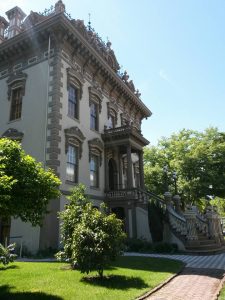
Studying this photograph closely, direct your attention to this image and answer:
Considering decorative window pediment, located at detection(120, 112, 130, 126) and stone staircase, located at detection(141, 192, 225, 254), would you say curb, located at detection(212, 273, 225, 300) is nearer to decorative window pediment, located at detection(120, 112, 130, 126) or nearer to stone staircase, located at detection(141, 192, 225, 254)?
stone staircase, located at detection(141, 192, 225, 254)

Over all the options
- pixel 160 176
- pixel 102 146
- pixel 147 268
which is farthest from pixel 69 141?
pixel 160 176

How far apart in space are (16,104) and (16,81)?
159 cm

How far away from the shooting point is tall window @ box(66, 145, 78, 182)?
17562mm

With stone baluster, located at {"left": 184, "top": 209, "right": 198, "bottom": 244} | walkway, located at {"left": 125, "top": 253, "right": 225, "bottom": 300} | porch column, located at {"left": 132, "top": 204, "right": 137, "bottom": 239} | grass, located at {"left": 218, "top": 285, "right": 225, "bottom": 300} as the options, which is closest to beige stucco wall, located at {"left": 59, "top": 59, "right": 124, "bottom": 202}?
porch column, located at {"left": 132, "top": 204, "right": 137, "bottom": 239}

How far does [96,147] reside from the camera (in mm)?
20516

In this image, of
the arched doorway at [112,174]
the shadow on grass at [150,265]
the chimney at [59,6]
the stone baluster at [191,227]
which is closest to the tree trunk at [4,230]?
the shadow on grass at [150,265]

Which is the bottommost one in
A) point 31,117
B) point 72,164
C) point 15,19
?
point 72,164

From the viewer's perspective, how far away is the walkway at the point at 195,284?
7.22m

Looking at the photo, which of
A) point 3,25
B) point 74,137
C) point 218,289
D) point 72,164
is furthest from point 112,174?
point 218,289

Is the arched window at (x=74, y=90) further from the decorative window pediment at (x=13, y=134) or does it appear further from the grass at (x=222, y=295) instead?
the grass at (x=222, y=295)

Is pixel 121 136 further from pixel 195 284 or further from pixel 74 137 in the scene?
pixel 195 284

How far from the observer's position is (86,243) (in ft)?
28.7

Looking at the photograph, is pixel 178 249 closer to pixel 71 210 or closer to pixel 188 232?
pixel 188 232

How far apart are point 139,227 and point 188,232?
310 centimetres
